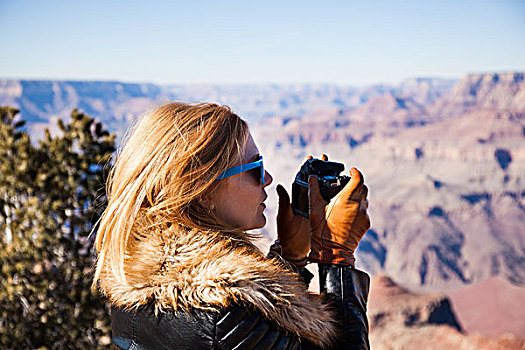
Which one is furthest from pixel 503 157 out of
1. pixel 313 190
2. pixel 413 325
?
pixel 313 190

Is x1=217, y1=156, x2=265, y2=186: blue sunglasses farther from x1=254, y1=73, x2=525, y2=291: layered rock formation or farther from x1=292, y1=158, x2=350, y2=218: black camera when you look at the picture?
x1=254, y1=73, x2=525, y2=291: layered rock formation

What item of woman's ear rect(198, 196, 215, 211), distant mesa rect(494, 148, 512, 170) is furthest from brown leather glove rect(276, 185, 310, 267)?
distant mesa rect(494, 148, 512, 170)

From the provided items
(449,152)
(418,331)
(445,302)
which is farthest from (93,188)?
(449,152)

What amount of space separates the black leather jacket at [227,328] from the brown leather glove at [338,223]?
0.31 ft

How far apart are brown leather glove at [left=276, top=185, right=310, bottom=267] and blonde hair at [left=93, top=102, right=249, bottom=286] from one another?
35cm

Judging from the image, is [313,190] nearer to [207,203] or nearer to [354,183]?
[354,183]

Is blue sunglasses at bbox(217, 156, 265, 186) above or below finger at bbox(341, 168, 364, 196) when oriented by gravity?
above

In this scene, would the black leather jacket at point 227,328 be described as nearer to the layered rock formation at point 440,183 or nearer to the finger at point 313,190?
the finger at point 313,190

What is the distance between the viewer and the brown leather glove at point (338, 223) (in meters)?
1.36

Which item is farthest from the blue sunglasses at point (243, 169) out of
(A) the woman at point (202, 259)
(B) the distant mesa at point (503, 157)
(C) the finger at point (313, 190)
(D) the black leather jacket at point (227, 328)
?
(B) the distant mesa at point (503, 157)

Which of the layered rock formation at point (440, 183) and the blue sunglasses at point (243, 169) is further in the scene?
the layered rock formation at point (440, 183)

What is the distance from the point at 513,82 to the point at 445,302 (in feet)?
453

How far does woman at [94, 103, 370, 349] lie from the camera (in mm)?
1013

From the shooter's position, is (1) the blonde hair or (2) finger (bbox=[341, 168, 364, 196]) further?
(2) finger (bbox=[341, 168, 364, 196])
